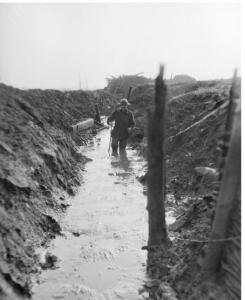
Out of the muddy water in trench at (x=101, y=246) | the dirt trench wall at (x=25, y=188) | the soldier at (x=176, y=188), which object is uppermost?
the dirt trench wall at (x=25, y=188)

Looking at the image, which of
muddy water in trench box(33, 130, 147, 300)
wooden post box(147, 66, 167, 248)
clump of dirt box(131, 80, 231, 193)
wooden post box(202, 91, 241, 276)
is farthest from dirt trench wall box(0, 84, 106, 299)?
clump of dirt box(131, 80, 231, 193)

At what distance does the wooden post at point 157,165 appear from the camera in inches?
127

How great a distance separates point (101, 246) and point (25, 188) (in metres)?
1.60

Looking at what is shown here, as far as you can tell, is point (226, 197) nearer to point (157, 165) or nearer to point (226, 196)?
point (226, 196)

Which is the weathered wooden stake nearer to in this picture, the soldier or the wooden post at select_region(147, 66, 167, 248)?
the wooden post at select_region(147, 66, 167, 248)

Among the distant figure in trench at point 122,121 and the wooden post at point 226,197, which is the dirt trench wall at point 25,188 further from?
the distant figure in trench at point 122,121

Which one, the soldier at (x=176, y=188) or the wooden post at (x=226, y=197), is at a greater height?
the wooden post at (x=226, y=197)

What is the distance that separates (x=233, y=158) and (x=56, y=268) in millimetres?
2957

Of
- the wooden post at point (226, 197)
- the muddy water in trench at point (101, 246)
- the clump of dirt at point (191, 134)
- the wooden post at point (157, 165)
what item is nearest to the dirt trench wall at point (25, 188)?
the muddy water in trench at point (101, 246)

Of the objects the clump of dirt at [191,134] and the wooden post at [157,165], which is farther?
the clump of dirt at [191,134]

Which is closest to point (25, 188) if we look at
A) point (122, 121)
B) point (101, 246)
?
point (101, 246)

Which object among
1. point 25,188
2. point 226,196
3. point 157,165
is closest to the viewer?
point 226,196

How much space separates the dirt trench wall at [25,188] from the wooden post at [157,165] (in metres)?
1.71

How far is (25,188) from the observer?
5.15 m
